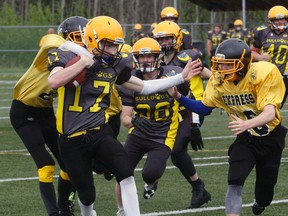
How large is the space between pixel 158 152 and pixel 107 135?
3.74 ft

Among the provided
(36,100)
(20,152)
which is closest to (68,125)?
(36,100)

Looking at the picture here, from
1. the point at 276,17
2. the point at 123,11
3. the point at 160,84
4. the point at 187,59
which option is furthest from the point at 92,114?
the point at 123,11

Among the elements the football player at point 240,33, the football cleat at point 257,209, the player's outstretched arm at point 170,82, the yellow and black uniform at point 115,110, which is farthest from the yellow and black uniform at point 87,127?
the football player at point 240,33

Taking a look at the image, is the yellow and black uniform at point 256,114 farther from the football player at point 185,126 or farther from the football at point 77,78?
the football player at point 185,126

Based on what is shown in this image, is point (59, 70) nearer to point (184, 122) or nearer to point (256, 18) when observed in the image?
point (184, 122)

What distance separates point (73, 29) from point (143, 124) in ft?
3.36

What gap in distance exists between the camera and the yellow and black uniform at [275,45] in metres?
11.5

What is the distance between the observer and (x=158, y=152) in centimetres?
710

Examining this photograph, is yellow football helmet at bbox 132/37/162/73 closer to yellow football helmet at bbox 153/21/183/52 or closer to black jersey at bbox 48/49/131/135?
yellow football helmet at bbox 153/21/183/52

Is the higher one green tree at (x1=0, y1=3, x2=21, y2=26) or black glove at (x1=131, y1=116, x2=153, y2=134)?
black glove at (x1=131, y1=116, x2=153, y2=134)

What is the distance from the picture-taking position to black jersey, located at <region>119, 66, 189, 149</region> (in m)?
7.17

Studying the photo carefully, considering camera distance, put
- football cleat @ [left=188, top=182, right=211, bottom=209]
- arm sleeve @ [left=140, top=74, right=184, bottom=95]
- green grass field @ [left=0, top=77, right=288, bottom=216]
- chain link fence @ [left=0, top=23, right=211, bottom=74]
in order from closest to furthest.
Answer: arm sleeve @ [left=140, top=74, right=184, bottom=95] → green grass field @ [left=0, top=77, right=288, bottom=216] → football cleat @ [left=188, top=182, right=211, bottom=209] → chain link fence @ [left=0, top=23, right=211, bottom=74]

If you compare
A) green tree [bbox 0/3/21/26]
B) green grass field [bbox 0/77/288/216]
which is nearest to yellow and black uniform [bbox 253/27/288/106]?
green grass field [bbox 0/77/288/216]

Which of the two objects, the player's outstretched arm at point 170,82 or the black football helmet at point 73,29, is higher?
the black football helmet at point 73,29
